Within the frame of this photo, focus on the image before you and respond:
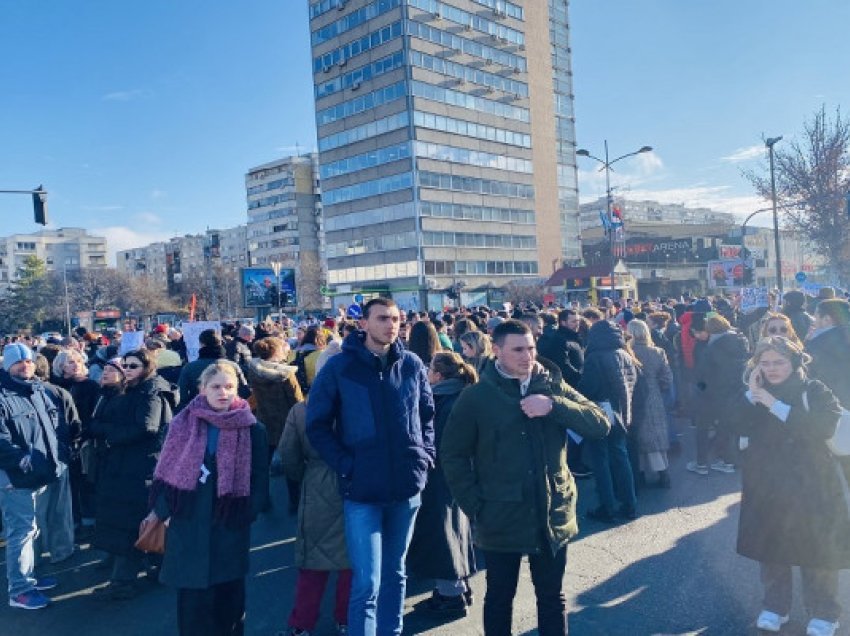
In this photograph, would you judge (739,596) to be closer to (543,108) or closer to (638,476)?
(638,476)

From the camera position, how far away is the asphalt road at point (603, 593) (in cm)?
436

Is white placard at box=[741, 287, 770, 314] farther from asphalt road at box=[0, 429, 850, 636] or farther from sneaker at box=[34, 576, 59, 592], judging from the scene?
sneaker at box=[34, 576, 59, 592]

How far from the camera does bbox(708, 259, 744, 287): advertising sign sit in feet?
65.3

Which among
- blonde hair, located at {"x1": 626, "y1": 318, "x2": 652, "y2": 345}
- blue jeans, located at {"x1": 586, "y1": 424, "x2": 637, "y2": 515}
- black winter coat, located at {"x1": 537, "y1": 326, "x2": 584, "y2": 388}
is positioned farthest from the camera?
black winter coat, located at {"x1": 537, "y1": 326, "x2": 584, "y2": 388}

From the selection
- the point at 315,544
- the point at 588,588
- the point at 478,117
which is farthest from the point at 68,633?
the point at 478,117

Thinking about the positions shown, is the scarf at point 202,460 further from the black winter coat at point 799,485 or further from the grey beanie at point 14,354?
the black winter coat at point 799,485

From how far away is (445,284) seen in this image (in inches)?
2338

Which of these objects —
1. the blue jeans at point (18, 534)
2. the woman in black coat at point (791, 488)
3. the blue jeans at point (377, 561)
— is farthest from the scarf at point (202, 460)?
the woman in black coat at point (791, 488)

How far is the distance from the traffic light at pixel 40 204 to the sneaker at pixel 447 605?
19.6 meters

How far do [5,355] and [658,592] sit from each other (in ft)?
17.8

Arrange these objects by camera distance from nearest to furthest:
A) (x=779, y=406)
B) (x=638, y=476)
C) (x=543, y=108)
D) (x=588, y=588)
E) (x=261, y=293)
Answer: (x=779, y=406), (x=588, y=588), (x=638, y=476), (x=261, y=293), (x=543, y=108)

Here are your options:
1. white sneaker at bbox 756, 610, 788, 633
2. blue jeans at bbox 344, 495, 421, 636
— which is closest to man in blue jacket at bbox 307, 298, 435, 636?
blue jeans at bbox 344, 495, 421, 636

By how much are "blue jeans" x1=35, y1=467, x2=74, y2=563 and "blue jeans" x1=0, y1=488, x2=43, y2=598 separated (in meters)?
0.53

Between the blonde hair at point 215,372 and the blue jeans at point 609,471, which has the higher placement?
the blonde hair at point 215,372
